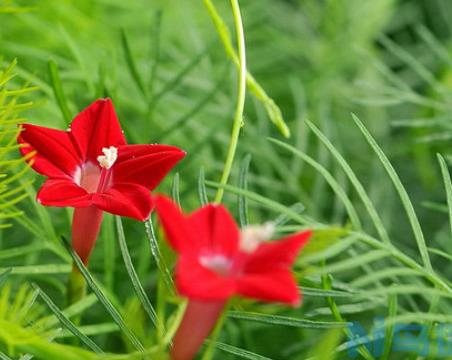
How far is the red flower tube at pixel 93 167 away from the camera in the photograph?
12.2 inches

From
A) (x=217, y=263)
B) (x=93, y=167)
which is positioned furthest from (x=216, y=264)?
(x=93, y=167)

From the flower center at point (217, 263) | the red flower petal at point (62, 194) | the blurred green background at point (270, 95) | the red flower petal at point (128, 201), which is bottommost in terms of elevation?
the blurred green background at point (270, 95)

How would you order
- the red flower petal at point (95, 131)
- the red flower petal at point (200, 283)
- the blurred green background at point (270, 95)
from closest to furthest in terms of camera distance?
the red flower petal at point (200, 283)
the red flower petal at point (95, 131)
the blurred green background at point (270, 95)

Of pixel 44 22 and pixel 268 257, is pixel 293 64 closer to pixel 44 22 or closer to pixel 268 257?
pixel 44 22

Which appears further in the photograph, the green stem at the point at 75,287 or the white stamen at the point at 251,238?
the green stem at the point at 75,287

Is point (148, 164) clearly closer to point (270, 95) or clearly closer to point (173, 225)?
point (173, 225)

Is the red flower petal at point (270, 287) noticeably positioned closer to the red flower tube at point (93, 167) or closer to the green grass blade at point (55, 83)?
the red flower tube at point (93, 167)

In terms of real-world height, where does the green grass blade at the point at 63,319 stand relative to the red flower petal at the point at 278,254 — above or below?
below

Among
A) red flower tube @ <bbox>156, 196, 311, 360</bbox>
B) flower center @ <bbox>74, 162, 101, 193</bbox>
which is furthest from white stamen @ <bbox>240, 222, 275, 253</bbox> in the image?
flower center @ <bbox>74, 162, 101, 193</bbox>

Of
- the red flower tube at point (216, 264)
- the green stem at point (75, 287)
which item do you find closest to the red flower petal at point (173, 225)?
the red flower tube at point (216, 264)

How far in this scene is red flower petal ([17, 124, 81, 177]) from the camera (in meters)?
0.32

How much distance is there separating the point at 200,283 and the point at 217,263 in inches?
1.0

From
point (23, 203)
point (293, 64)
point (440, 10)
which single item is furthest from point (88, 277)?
point (440, 10)

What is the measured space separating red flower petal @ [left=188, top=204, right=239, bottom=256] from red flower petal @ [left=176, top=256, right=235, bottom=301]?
0.7 inches
